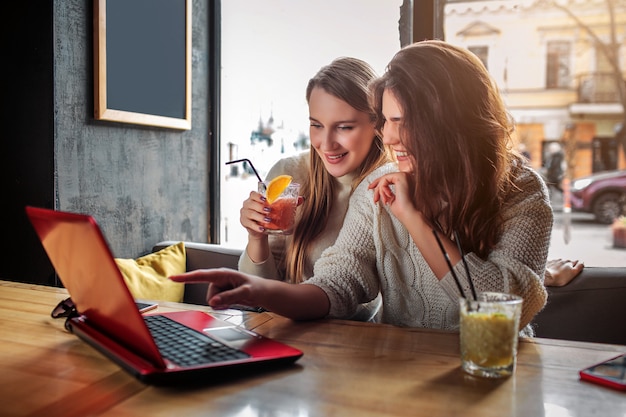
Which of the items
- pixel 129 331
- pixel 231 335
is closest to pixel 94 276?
pixel 129 331

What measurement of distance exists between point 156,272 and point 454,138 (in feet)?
5.47

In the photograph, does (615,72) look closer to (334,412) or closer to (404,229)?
(404,229)

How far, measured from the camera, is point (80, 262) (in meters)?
0.99

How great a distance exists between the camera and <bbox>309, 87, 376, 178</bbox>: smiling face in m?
2.06

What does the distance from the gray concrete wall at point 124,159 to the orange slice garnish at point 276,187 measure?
1148 mm

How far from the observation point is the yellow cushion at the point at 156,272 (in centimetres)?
259

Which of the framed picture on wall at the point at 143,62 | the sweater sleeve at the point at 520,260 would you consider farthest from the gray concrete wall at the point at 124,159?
the sweater sleeve at the point at 520,260

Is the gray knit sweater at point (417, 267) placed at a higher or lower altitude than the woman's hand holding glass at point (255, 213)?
lower

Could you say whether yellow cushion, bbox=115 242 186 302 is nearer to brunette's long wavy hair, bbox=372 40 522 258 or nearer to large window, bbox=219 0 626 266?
large window, bbox=219 0 626 266

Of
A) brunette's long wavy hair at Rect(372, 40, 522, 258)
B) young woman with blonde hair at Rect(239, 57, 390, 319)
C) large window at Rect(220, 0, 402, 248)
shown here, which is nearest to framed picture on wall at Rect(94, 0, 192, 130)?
large window at Rect(220, 0, 402, 248)

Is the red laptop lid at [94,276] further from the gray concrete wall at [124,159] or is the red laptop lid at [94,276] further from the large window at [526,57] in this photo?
the large window at [526,57]

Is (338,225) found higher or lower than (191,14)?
lower

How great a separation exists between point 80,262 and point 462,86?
100cm

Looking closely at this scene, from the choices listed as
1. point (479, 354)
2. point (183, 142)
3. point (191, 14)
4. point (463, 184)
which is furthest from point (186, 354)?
point (191, 14)
